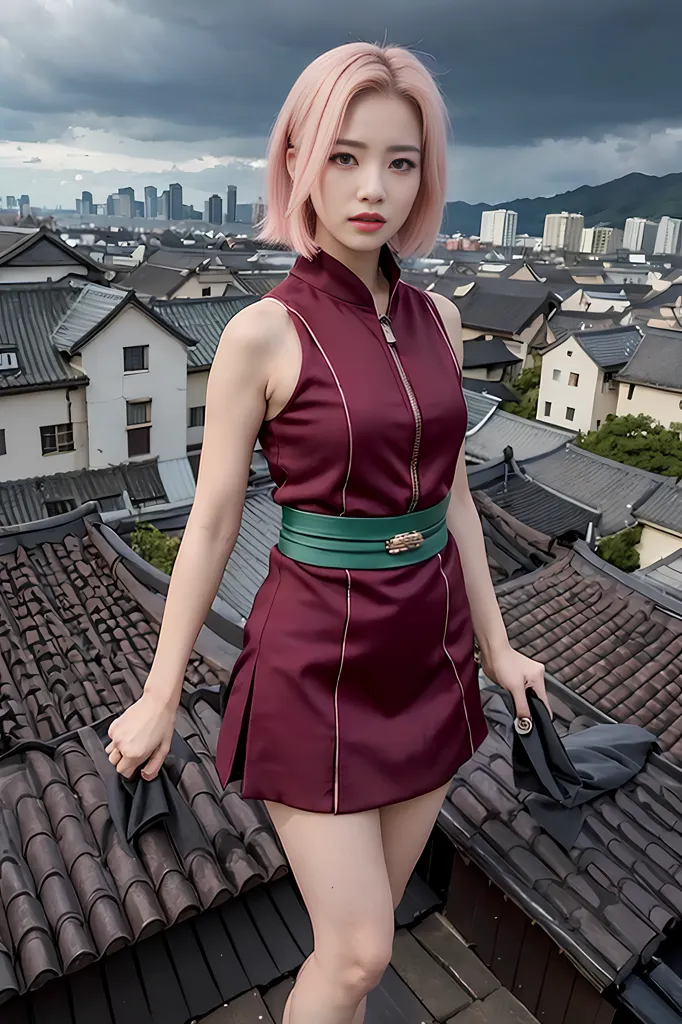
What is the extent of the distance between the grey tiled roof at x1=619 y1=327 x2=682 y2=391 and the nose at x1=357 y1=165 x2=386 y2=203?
94.9ft

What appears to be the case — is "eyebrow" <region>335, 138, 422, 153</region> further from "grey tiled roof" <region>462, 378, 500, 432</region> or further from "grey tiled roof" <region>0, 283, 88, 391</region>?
"grey tiled roof" <region>462, 378, 500, 432</region>

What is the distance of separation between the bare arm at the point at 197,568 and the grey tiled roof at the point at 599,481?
18.7 meters

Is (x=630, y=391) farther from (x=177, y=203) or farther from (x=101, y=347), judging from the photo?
(x=177, y=203)

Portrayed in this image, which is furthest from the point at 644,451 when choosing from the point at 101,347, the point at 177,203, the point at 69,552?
the point at 177,203

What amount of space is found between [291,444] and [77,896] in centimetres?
189

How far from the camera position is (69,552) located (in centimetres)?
853

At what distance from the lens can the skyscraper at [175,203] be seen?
452 ft

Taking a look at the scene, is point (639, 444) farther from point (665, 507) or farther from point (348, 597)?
point (348, 597)


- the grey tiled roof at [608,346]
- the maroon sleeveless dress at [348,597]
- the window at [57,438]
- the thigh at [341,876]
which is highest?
the maroon sleeveless dress at [348,597]

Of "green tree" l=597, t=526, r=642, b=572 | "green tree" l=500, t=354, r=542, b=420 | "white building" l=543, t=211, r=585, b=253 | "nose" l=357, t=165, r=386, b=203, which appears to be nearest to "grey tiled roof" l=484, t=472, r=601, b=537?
"green tree" l=597, t=526, r=642, b=572

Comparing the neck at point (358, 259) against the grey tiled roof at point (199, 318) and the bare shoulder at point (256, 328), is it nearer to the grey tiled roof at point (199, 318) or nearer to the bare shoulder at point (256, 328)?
the bare shoulder at point (256, 328)

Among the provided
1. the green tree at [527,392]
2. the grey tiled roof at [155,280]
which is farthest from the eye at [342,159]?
the grey tiled roof at [155,280]

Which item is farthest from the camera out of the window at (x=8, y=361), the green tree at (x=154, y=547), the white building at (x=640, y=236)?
the white building at (x=640, y=236)

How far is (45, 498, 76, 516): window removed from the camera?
18219mm
